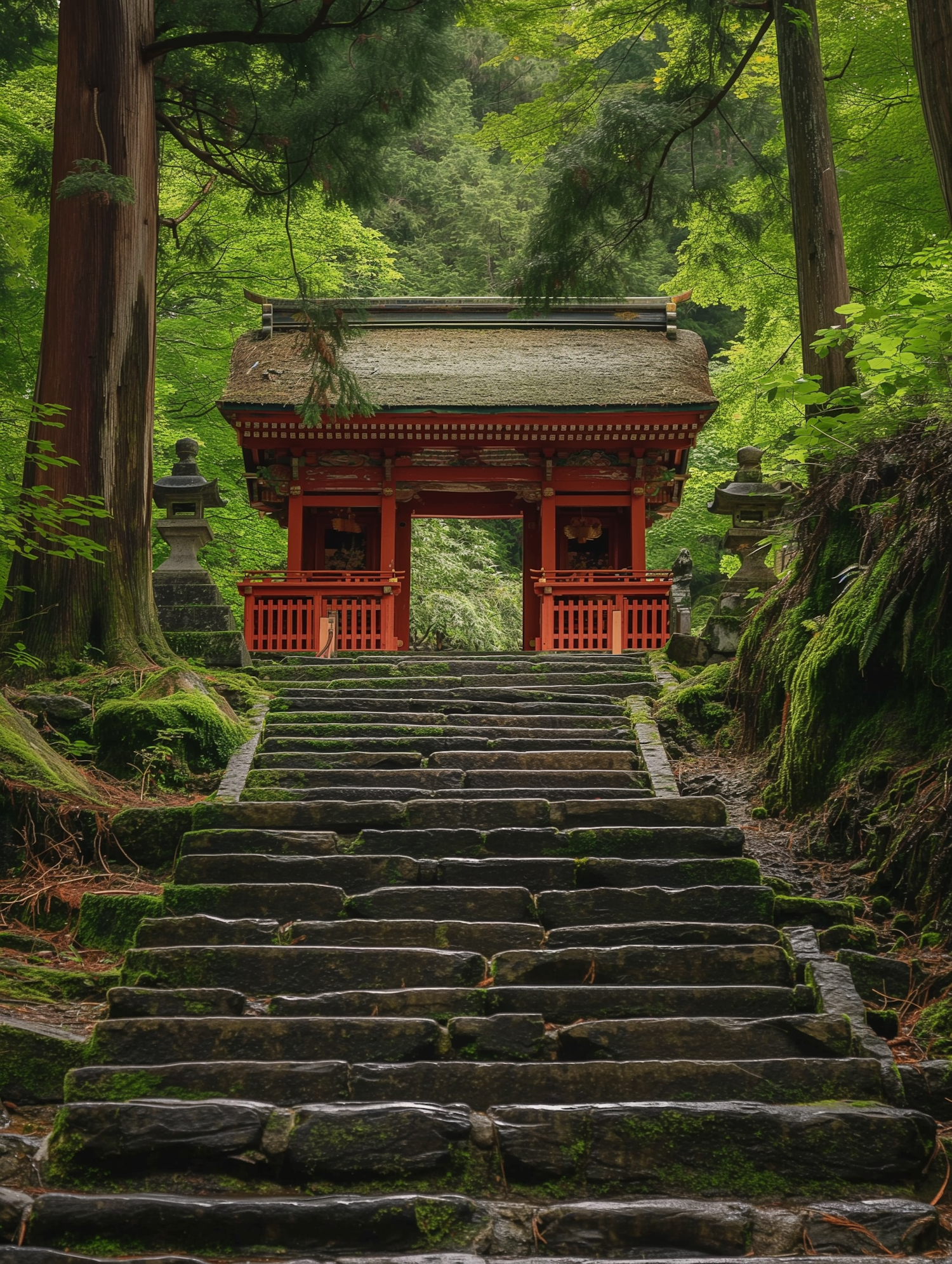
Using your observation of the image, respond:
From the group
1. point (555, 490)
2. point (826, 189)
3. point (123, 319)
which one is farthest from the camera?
Answer: point (555, 490)

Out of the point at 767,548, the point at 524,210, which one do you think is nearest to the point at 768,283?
the point at 767,548

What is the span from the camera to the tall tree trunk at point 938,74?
481 centimetres

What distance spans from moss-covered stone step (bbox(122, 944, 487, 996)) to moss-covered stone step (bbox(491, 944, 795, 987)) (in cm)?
16

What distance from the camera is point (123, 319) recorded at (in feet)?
Result: 27.1

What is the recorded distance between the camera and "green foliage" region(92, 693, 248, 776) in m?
6.75

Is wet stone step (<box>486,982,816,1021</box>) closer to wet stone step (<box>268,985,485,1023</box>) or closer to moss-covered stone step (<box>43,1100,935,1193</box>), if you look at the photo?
wet stone step (<box>268,985,485,1023</box>)

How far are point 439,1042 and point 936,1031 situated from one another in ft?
6.10

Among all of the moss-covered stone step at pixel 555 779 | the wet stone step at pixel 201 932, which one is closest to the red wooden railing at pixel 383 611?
the moss-covered stone step at pixel 555 779

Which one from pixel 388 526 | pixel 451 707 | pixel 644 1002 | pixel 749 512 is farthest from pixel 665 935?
pixel 388 526

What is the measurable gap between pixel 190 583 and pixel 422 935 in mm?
5676

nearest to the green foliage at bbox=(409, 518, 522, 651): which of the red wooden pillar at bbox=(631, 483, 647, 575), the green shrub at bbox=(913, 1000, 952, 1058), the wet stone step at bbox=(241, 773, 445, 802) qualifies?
the red wooden pillar at bbox=(631, 483, 647, 575)

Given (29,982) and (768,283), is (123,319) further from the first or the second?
(768,283)

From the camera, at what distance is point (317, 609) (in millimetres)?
12383

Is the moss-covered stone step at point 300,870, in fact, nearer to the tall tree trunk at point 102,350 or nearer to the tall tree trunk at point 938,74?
the tall tree trunk at point 102,350
